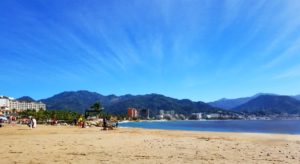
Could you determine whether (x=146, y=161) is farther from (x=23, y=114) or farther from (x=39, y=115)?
(x=23, y=114)

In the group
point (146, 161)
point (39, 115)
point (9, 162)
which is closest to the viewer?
point (9, 162)

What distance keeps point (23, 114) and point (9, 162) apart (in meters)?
158

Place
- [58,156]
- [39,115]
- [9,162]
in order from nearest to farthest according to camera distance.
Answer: [9,162] → [58,156] → [39,115]

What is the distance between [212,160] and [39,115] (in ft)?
428

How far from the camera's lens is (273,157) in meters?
13.5

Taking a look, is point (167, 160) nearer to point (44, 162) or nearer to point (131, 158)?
point (131, 158)

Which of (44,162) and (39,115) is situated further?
(39,115)

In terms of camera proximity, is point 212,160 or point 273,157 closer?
point 212,160

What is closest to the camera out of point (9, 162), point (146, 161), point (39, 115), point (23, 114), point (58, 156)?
point (9, 162)

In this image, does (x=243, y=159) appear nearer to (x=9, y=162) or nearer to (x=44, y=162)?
(x=44, y=162)

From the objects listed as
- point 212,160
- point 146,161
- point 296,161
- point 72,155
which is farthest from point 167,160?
point 296,161

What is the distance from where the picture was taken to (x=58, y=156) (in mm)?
12758

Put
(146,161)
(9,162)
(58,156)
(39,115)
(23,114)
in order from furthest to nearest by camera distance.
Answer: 1. (23,114)
2. (39,115)
3. (58,156)
4. (146,161)
5. (9,162)

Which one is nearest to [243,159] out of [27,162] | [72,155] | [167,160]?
[167,160]
